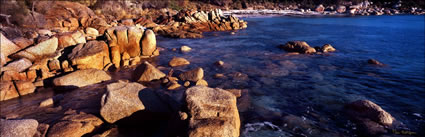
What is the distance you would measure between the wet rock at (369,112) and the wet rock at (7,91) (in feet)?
38.3

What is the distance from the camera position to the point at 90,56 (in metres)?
11.8

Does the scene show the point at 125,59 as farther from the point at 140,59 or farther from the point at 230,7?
the point at 230,7

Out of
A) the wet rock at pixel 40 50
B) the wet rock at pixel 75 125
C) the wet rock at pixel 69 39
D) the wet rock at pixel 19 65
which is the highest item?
the wet rock at pixel 69 39

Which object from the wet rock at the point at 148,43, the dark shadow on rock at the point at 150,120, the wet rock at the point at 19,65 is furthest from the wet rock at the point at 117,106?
the wet rock at the point at 148,43

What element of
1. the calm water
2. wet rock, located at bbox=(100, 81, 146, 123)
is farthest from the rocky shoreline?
the calm water

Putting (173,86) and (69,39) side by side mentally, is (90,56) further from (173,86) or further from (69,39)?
(173,86)

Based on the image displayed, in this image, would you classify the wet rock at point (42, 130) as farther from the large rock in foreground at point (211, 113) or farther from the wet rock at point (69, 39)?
the wet rock at point (69, 39)

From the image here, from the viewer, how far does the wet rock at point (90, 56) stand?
→ 455 inches

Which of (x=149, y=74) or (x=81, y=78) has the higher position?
(x=81, y=78)

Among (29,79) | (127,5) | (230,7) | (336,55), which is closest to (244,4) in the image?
(230,7)

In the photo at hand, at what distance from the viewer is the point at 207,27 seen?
104 ft

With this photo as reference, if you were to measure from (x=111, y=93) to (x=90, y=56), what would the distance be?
5.89m

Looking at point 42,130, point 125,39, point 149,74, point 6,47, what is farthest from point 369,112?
point 6,47

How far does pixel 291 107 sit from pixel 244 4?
76.2 metres
